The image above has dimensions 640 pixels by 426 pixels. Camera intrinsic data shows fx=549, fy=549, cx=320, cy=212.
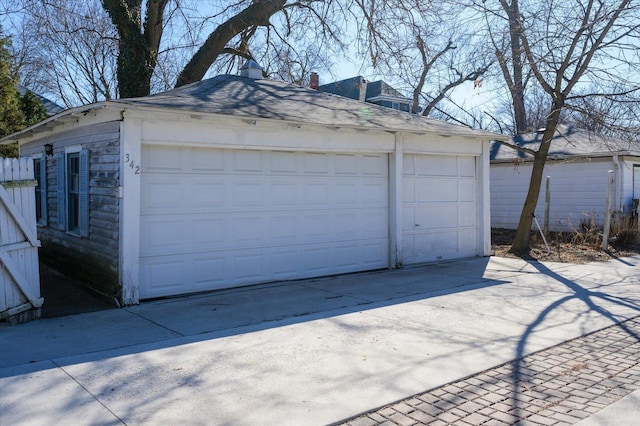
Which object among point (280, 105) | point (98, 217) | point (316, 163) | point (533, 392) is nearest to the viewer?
Answer: point (533, 392)

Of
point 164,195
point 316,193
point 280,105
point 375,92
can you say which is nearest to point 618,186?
point 316,193

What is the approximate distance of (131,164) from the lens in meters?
7.27

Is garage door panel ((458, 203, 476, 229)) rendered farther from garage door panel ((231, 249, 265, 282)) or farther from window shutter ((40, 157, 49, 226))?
window shutter ((40, 157, 49, 226))

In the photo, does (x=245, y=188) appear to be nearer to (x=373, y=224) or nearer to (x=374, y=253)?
(x=373, y=224)

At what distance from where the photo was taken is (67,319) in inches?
262

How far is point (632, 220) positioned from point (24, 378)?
15.4 metres

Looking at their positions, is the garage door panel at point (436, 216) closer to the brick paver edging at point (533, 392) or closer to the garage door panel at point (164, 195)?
the garage door panel at point (164, 195)

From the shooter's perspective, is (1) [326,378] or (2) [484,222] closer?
(1) [326,378]

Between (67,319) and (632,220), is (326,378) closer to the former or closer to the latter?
(67,319)

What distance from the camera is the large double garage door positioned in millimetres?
7824

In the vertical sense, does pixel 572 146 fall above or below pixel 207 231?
above

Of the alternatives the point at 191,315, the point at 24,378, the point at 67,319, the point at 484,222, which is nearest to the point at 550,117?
the point at 484,222

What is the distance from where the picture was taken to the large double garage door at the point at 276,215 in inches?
308

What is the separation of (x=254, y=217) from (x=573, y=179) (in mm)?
12030
